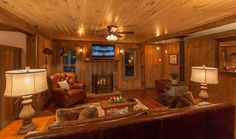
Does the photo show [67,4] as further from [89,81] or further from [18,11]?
[89,81]

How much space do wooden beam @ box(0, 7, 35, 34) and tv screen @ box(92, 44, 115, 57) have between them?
272 cm

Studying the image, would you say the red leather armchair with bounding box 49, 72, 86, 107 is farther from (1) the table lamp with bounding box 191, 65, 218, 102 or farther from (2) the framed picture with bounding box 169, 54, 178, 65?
(2) the framed picture with bounding box 169, 54, 178, 65

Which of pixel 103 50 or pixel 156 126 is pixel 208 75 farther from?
pixel 103 50

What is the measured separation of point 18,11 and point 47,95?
3182 mm

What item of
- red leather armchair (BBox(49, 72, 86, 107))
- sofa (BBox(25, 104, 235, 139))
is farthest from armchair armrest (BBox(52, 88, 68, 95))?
sofa (BBox(25, 104, 235, 139))

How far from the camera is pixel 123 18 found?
2.70 m

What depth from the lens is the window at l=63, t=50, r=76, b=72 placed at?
5668mm

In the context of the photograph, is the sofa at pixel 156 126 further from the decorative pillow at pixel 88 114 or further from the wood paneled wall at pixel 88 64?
the wood paneled wall at pixel 88 64

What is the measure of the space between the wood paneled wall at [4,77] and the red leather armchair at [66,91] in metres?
1.06

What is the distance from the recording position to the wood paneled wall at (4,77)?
2.65 metres

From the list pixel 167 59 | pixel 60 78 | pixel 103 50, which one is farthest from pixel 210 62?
pixel 60 78

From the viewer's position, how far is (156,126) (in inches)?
50.1

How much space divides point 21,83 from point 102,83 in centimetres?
419

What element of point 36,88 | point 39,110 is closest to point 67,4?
point 36,88
